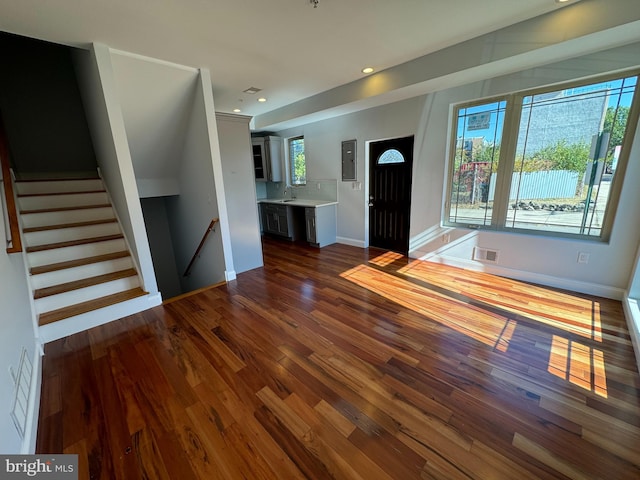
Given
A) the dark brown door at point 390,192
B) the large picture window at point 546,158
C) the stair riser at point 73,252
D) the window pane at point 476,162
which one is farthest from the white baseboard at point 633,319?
the stair riser at point 73,252

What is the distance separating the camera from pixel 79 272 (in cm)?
284

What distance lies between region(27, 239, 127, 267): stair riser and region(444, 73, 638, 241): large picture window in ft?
14.9

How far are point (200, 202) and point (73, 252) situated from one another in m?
1.53

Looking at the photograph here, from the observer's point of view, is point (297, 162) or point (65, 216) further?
point (297, 162)

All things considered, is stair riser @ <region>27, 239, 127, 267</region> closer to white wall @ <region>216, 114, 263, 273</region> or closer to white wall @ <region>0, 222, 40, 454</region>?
white wall @ <region>0, 222, 40, 454</region>

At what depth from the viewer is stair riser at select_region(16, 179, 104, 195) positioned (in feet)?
11.1

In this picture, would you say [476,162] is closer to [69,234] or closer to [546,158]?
[546,158]

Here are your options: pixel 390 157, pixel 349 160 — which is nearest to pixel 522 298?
pixel 390 157

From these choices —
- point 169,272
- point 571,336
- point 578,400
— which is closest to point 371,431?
point 578,400

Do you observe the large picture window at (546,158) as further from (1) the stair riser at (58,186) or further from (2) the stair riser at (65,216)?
(1) the stair riser at (58,186)

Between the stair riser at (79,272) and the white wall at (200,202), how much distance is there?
1050 millimetres

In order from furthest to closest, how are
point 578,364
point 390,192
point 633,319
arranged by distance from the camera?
point 390,192
point 633,319
point 578,364

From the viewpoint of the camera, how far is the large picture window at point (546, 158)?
2.58 m

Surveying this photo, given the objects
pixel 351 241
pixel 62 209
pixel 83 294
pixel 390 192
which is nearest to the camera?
pixel 83 294
